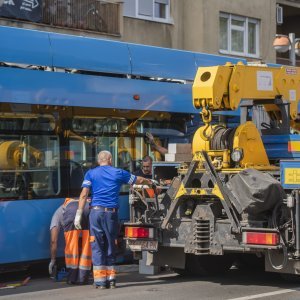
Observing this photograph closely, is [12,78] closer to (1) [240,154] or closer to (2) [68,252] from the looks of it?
(2) [68,252]

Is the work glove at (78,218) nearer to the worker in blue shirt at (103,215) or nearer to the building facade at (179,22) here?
the worker in blue shirt at (103,215)

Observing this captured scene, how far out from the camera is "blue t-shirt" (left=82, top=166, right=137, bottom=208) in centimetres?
1049

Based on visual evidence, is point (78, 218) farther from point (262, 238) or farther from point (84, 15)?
point (84, 15)

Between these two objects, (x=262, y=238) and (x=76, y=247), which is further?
(x=76, y=247)

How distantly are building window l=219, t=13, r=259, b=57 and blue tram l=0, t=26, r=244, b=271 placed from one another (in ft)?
45.3

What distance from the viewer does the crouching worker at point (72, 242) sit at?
10844mm

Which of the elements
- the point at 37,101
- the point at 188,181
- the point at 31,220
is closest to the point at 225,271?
the point at 188,181

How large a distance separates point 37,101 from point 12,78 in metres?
0.55

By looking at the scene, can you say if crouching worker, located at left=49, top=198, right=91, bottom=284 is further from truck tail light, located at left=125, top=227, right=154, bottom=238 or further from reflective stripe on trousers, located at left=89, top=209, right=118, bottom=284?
truck tail light, located at left=125, top=227, right=154, bottom=238

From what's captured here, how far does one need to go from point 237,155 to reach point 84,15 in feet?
42.1

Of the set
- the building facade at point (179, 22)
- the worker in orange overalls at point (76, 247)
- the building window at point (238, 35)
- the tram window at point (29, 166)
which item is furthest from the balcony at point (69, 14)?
the worker in orange overalls at point (76, 247)

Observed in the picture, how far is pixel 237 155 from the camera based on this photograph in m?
10.3

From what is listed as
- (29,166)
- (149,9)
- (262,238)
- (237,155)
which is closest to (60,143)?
(29,166)

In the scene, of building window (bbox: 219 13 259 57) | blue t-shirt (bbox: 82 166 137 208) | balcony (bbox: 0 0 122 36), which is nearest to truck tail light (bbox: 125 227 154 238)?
blue t-shirt (bbox: 82 166 137 208)
